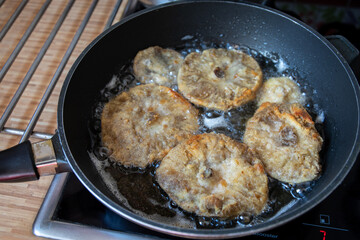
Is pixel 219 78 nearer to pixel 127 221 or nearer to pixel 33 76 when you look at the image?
pixel 127 221

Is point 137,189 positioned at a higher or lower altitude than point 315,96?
lower

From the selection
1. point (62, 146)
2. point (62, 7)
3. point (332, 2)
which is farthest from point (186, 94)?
point (332, 2)

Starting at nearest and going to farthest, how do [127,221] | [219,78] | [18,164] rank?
1. [18,164]
2. [127,221]
3. [219,78]

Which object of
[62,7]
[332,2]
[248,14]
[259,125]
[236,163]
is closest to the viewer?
[236,163]

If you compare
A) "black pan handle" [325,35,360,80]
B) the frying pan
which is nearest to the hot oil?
the frying pan

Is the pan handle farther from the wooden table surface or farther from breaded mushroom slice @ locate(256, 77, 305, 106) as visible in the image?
breaded mushroom slice @ locate(256, 77, 305, 106)

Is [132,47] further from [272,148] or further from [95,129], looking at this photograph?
[272,148]

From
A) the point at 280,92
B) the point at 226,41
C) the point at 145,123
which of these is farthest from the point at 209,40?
the point at 145,123
